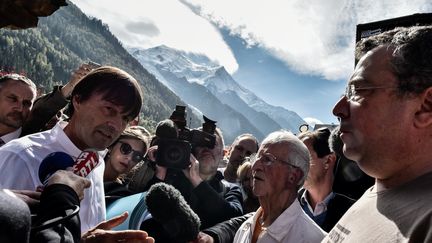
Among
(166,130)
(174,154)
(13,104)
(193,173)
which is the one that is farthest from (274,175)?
(13,104)

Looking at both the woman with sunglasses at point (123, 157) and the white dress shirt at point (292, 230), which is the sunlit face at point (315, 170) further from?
the woman with sunglasses at point (123, 157)

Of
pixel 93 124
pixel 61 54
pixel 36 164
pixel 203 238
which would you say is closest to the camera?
pixel 36 164

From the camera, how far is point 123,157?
3768 millimetres

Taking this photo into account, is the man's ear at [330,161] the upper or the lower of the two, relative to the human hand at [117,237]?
upper

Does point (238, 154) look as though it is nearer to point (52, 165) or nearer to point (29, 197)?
point (52, 165)

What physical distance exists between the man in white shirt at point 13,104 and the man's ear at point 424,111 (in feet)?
12.4

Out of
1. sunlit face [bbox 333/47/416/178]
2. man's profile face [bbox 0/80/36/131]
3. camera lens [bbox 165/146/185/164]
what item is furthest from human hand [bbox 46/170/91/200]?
man's profile face [bbox 0/80/36/131]

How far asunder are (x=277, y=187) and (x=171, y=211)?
1.05m

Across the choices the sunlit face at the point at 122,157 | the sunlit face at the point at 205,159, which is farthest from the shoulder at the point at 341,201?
the sunlit face at the point at 122,157

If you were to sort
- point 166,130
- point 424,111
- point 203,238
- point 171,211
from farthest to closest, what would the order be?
point 166,130
point 203,238
point 171,211
point 424,111

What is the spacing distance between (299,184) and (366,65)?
1397 millimetres

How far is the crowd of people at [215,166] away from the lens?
138cm

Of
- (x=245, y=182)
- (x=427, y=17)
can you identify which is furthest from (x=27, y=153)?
(x=427, y=17)

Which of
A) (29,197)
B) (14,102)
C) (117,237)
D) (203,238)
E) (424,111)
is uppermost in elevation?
(14,102)
